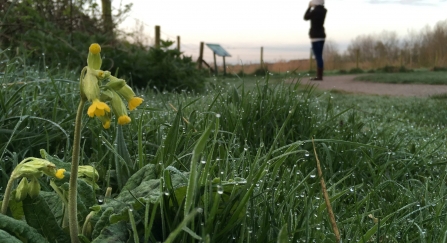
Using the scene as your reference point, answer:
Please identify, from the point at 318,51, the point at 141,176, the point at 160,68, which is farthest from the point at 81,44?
the point at 318,51

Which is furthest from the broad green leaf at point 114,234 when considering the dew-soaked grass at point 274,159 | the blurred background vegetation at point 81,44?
the blurred background vegetation at point 81,44

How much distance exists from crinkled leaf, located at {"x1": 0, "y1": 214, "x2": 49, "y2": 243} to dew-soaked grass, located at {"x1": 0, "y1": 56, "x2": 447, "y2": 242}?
21 centimetres

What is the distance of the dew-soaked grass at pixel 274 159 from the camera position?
1.17 m

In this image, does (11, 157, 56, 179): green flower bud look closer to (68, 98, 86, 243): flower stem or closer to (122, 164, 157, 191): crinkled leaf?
(68, 98, 86, 243): flower stem

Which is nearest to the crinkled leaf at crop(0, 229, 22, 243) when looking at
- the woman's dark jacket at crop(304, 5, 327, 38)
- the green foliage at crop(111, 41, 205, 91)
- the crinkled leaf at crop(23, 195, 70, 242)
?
the crinkled leaf at crop(23, 195, 70, 242)

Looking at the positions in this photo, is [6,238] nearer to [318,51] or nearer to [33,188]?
[33,188]

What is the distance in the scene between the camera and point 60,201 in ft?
3.78

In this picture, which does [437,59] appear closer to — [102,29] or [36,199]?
[102,29]

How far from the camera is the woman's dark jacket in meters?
11.0

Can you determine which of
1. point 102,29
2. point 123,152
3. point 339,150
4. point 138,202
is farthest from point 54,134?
point 102,29

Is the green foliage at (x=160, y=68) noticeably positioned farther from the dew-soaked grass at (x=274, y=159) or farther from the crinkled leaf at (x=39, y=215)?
the crinkled leaf at (x=39, y=215)

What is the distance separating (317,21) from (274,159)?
10.2 meters

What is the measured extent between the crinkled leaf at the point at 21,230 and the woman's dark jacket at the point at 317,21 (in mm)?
10509

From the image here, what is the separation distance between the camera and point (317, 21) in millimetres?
11062
